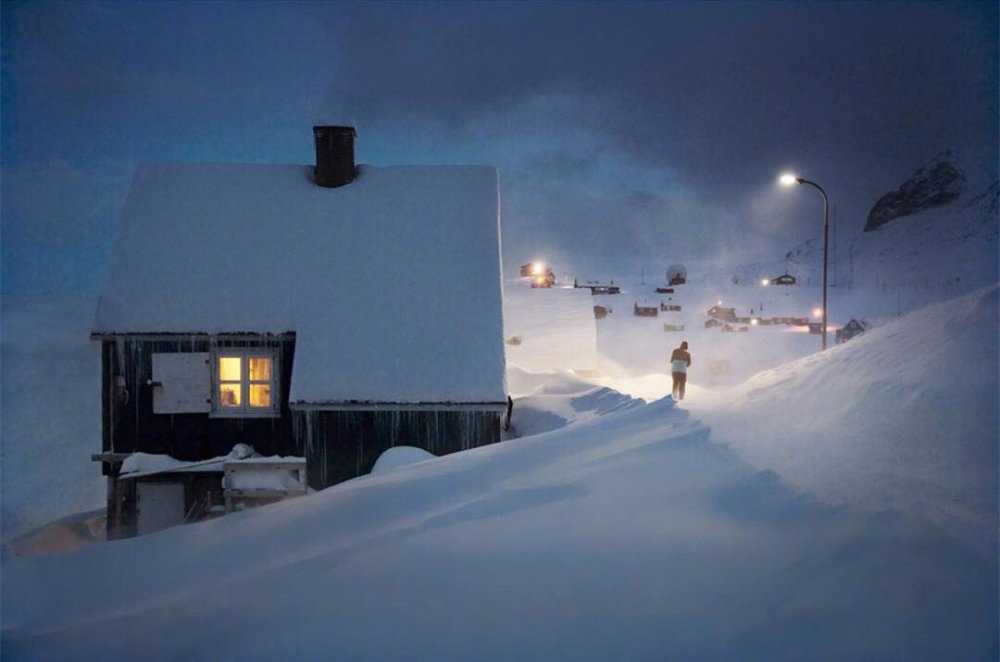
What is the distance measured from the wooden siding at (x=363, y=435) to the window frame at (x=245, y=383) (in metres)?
0.73

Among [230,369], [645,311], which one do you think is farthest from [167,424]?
[645,311]

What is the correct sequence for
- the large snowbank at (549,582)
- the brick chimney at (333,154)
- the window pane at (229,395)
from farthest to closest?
1. the brick chimney at (333,154)
2. the window pane at (229,395)
3. the large snowbank at (549,582)

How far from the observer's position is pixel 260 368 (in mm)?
13508

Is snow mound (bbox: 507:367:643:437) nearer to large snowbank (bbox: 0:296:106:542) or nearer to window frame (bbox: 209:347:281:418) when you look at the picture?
window frame (bbox: 209:347:281:418)

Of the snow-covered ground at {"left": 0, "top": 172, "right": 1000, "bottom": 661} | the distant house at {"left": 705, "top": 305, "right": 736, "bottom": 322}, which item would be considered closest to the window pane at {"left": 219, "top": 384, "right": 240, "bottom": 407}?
the snow-covered ground at {"left": 0, "top": 172, "right": 1000, "bottom": 661}

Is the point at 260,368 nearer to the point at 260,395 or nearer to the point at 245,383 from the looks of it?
the point at 245,383

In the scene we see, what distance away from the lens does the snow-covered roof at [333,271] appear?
13.0 metres

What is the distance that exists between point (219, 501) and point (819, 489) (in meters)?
12.5

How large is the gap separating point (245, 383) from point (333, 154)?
21.7 ft

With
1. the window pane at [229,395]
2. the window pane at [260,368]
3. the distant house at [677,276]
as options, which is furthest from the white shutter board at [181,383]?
the distant house at [677,276]

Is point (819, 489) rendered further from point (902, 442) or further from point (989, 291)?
point (989, 291)

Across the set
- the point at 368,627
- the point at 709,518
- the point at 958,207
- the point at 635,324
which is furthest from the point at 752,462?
the point at 958,207

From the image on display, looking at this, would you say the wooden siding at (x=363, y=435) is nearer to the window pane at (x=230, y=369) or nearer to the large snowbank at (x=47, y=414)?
the window pane at (x=230, y=369)

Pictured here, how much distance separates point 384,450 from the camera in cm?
1305
